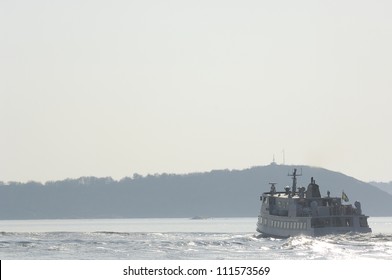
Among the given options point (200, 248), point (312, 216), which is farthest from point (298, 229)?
point (200, 248)

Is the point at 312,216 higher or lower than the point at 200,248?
higher

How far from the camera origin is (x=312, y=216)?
Answer: 125m

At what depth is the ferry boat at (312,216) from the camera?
124m

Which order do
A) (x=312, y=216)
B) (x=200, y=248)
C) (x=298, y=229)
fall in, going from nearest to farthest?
(x=200, y=248) < (x=312, y=216) < (x=298, y=229)

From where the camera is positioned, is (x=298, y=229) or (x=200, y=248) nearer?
(x=200, y=248)

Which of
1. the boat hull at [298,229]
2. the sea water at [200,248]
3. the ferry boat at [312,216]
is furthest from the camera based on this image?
the ferry boat at [312,216]

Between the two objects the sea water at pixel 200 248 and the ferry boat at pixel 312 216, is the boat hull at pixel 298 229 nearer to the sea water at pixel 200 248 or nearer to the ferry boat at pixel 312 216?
the ferry boat at pixel 312 216

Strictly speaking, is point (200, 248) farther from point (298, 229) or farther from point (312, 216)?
point (312, 216)

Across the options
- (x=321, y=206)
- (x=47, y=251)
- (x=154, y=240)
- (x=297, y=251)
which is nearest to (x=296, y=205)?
(x=321, y=206)

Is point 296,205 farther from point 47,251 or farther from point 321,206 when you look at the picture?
point 47,251

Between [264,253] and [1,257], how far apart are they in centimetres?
2273

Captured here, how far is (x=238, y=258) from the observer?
94.8 metres

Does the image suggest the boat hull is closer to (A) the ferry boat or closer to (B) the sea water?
(A) the ferry boat

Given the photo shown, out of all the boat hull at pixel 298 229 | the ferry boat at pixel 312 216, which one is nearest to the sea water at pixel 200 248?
the boat hull at pixel 298 229
